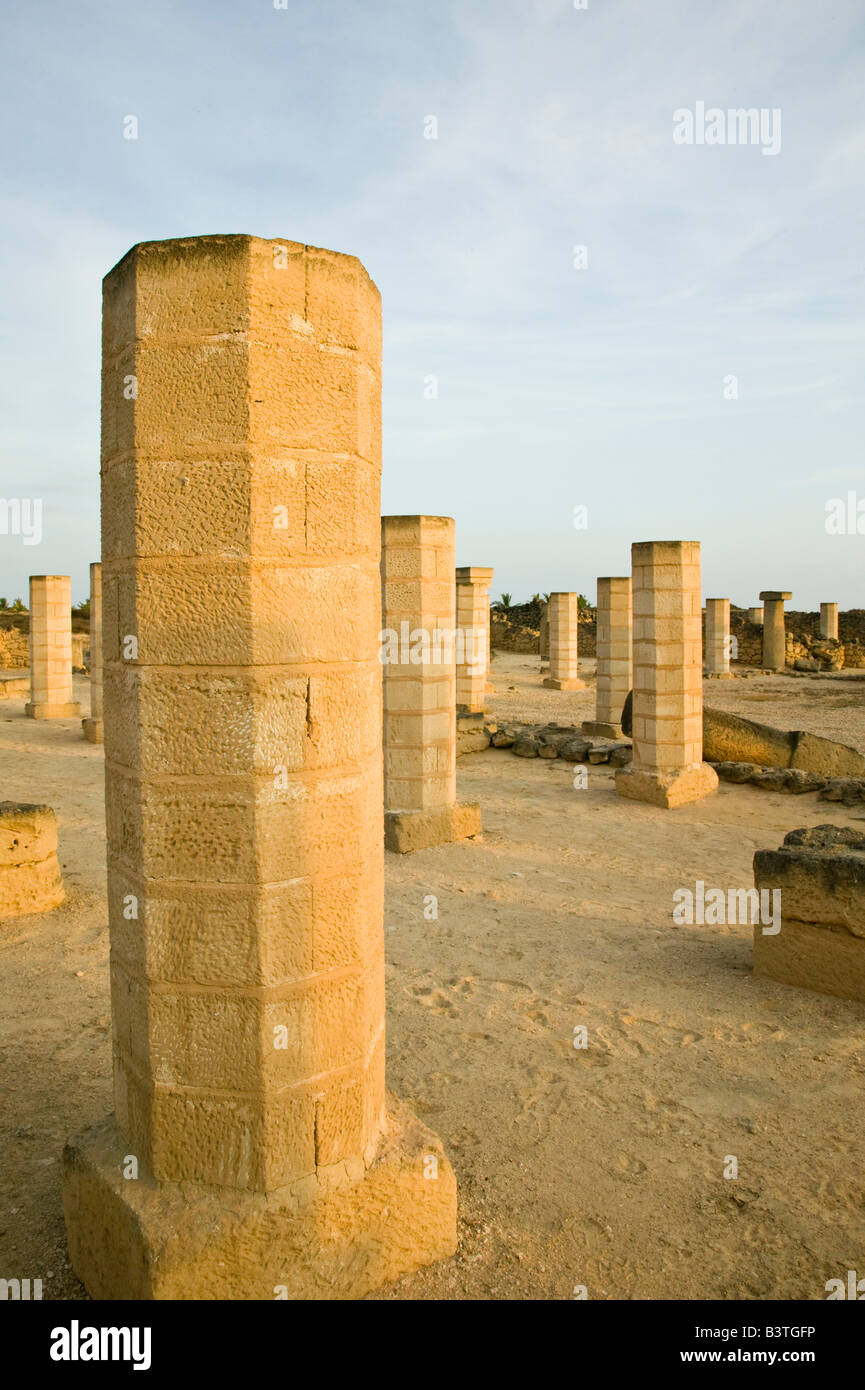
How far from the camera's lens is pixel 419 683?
28.6 feet

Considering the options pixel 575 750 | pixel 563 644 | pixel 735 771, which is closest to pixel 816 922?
pixel 735 771

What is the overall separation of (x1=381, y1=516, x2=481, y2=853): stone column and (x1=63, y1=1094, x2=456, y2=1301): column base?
18.1 feet

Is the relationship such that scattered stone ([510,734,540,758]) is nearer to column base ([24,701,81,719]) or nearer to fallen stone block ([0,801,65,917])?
fallen stone block ([0,801,65,917])

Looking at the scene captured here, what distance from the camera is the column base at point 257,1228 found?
258 centimetres

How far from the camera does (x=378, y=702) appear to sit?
3094mm

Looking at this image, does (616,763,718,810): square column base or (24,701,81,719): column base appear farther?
(24,701,81,719): column base

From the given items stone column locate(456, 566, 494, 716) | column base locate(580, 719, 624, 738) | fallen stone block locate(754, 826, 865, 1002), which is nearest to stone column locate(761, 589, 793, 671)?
stone column locate(456, 566, 494, 716)

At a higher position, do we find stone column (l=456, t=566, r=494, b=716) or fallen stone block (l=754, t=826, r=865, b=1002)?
stone column (l=456, t=566, r=494, b=716)

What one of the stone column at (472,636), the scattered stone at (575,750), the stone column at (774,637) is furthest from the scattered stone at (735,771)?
the stone column at (774,637)

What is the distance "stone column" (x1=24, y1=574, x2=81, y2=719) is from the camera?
56.7 feet

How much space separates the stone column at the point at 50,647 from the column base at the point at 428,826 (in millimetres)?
11147

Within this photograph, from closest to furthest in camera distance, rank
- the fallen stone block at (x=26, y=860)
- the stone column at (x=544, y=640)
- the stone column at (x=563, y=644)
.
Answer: the fallen stone block at (x=26, y=860) → the stone column at (x=563, y=644) → the stone column at (x=544, y=640)

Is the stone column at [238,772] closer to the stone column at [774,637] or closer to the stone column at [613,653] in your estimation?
the stone column at [613,653]

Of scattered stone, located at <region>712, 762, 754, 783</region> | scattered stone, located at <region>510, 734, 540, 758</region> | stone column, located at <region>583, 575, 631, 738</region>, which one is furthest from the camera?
stone column, located at <region>583, 575, 631, 738</region>
